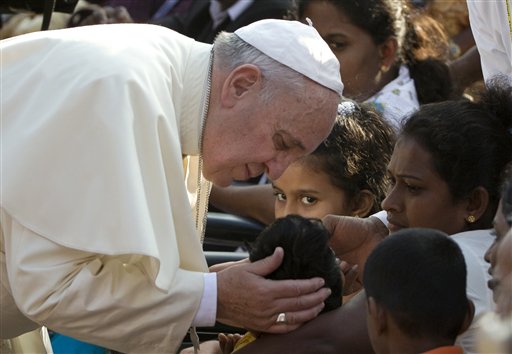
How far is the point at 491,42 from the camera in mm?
4996

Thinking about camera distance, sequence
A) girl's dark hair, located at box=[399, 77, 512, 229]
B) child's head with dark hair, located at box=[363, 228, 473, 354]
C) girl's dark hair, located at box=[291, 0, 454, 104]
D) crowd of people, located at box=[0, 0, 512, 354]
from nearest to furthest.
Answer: child's head with dark hair, located at box=[363, 228, 473, 354] < crowd of people, located at box=[0, 0, 512, 354] < girl's dark hair, located at box=[399, 77, 512, 229] < girl's dark hair, located at box=[291, 0, 454, 104]

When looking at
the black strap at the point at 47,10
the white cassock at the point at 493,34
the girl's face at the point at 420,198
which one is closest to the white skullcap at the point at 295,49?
the girl's face at the point at 420,198

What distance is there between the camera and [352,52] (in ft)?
19.5

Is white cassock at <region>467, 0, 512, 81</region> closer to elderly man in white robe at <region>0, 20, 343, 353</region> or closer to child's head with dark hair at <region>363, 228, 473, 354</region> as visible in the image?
elderly man in white robe at <region>0, 20, 343, 353</region>

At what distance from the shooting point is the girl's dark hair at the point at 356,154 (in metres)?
4.54

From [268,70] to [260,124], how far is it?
0.60 ft

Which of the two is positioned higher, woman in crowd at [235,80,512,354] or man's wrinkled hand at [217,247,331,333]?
woman in crowd at [235,80,512,354]

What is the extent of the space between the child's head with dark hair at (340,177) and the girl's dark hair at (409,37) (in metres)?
1.12

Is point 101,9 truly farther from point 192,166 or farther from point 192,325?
point 192,325

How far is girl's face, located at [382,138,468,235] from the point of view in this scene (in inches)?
151

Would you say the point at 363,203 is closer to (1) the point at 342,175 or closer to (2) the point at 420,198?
(1) the point at 342,175

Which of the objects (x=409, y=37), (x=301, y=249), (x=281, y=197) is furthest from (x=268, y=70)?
(x=409, y=37)

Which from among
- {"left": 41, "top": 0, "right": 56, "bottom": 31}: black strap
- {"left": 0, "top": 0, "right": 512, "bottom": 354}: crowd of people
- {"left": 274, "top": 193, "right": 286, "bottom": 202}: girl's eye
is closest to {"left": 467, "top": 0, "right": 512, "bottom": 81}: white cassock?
{"left": 0, "top": 0, "right": 512, "bottom": 354}: crowd of people

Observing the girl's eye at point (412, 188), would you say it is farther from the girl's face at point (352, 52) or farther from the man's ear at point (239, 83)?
the girl's face at point (352, 52)
